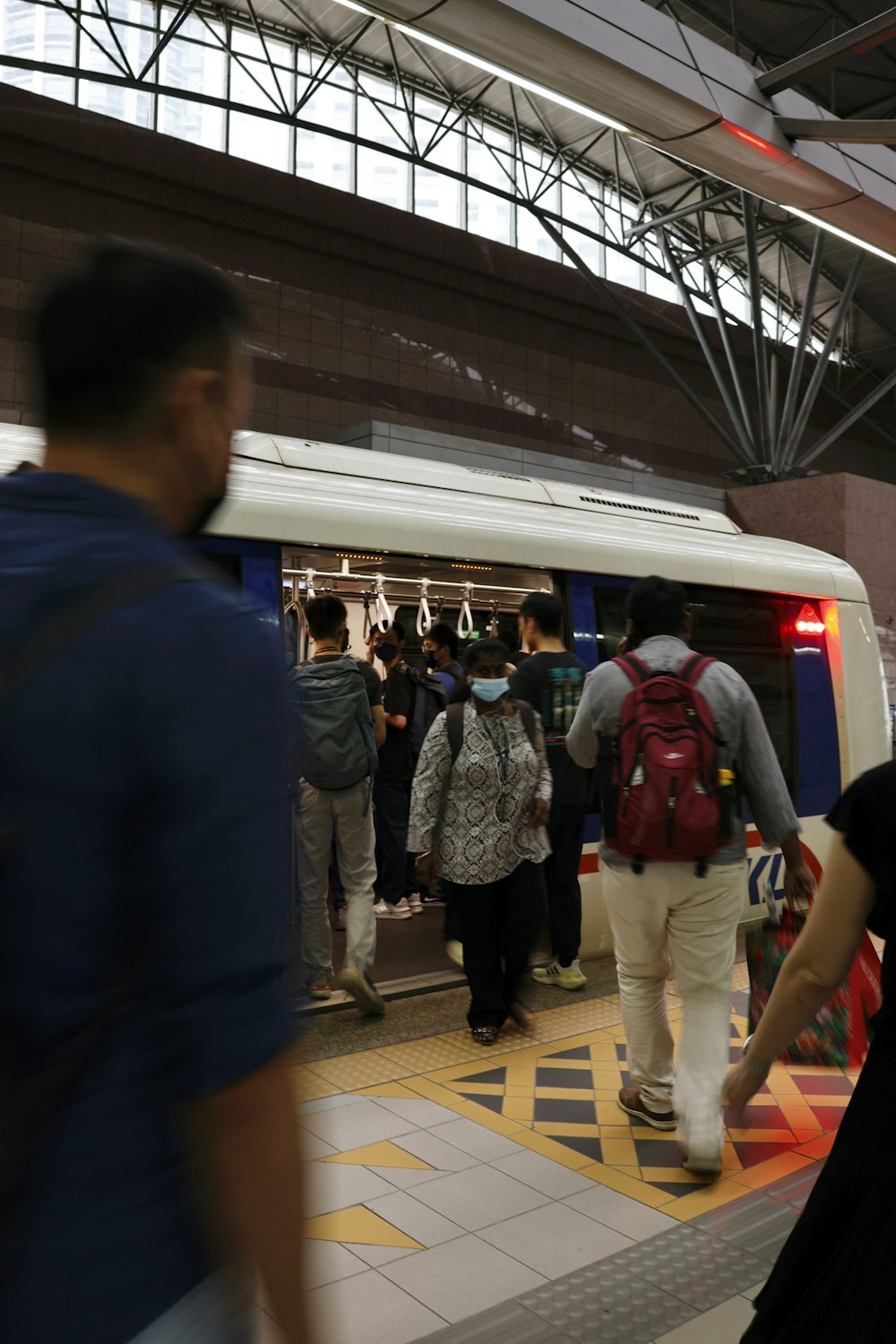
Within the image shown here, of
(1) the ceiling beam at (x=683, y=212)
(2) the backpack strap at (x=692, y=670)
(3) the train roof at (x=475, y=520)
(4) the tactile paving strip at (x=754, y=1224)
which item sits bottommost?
(4) the tactile paving strip at (x=754, y=1224)

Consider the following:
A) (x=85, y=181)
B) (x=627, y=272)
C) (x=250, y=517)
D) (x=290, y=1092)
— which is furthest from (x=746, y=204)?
(x=290, y=1092)

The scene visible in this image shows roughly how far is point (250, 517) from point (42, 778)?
12.5 ft

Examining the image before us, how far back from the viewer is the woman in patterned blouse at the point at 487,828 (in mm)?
4461

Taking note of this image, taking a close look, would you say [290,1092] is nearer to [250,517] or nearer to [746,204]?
[250,517]

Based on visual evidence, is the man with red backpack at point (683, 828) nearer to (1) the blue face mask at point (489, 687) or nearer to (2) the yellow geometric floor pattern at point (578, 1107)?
(2) the yellow geometric floor pattern at point (578, 1107)

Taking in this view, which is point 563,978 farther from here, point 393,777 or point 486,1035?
point 393,777

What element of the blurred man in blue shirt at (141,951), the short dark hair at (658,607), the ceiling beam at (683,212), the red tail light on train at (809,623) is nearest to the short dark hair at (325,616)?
the short dark hair at (658,607)

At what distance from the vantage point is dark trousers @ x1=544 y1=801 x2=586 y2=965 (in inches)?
205

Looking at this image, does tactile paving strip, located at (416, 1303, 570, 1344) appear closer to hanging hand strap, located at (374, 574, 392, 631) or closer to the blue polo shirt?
the blue polo shirt

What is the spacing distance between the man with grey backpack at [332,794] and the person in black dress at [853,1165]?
3.38 meters

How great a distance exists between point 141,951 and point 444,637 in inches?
257

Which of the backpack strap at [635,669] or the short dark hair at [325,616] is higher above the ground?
the short dark hair at [325,616]

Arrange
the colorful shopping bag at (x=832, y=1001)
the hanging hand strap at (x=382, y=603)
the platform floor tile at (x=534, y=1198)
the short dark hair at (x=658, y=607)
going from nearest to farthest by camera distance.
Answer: the platform floor tile at (x=534, y=1198) < the short dark hair at (x=658, y=607) < the colorful shopping bag at (x=832, y=1001) < the hanging hand strap at (x=382, y=603)

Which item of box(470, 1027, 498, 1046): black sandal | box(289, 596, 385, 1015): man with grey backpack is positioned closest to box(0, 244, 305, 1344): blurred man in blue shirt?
box(470, 1027, 498, 1046): black sandal
